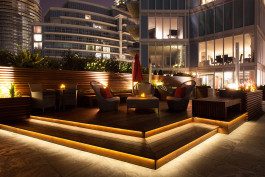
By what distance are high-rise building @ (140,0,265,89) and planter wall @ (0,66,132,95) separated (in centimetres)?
954

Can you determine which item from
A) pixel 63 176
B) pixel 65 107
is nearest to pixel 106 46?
pixel 65 107

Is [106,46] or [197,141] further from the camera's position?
[106,46]

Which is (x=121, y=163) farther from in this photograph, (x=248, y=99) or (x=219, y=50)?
(x=219, y=50)

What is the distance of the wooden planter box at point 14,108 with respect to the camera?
656 cm

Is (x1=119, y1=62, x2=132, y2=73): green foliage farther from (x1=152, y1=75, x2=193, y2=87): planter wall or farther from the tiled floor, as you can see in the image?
the tiled floor

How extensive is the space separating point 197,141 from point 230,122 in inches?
65.2

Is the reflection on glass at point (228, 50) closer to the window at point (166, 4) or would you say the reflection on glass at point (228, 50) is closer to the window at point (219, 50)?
the window at point (219, 50)

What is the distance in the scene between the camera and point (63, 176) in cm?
320

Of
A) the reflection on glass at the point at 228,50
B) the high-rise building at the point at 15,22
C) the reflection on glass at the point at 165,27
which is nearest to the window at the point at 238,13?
the reflection on glass at the point at 228,50

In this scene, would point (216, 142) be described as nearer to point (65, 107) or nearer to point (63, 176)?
A: point (63, 176)

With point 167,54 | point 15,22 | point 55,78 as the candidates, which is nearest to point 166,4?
point 167,54

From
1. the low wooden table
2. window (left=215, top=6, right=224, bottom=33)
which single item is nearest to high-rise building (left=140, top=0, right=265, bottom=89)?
window (left=215, top=6, right=224, bottom=33)

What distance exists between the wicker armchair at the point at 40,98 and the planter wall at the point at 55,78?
0.43 m

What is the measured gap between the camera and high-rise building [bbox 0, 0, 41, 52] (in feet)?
433
